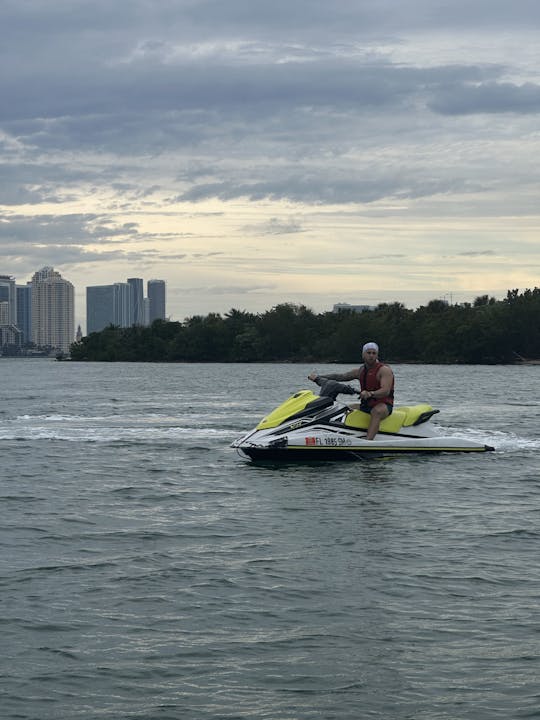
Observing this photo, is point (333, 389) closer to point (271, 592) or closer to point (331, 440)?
point (331, 440)

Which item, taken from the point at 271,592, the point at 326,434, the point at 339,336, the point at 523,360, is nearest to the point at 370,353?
the point at 326,434

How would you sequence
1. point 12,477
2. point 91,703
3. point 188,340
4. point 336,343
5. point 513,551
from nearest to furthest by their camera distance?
point 91,703, point 513,551, point 12,477, point 336,343, point 188,340

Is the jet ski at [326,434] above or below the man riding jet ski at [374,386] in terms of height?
below

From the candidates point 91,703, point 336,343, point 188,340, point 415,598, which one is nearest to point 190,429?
point 415,598

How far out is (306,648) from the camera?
755 cm

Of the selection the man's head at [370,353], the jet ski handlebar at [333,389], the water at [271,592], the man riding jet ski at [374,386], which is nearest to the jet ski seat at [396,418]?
the man riding jet ski at [374,386]

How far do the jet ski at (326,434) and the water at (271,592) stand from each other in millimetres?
395

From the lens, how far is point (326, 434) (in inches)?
712

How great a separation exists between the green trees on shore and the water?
115 m

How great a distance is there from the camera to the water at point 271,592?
22.1 feet

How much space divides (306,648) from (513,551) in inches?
154

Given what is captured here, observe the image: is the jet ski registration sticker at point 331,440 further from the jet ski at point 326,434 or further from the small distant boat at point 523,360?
the small distant boat at point 523,360

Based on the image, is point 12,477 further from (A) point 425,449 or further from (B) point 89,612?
(B) point 89,612

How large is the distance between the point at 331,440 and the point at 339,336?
122 meters
